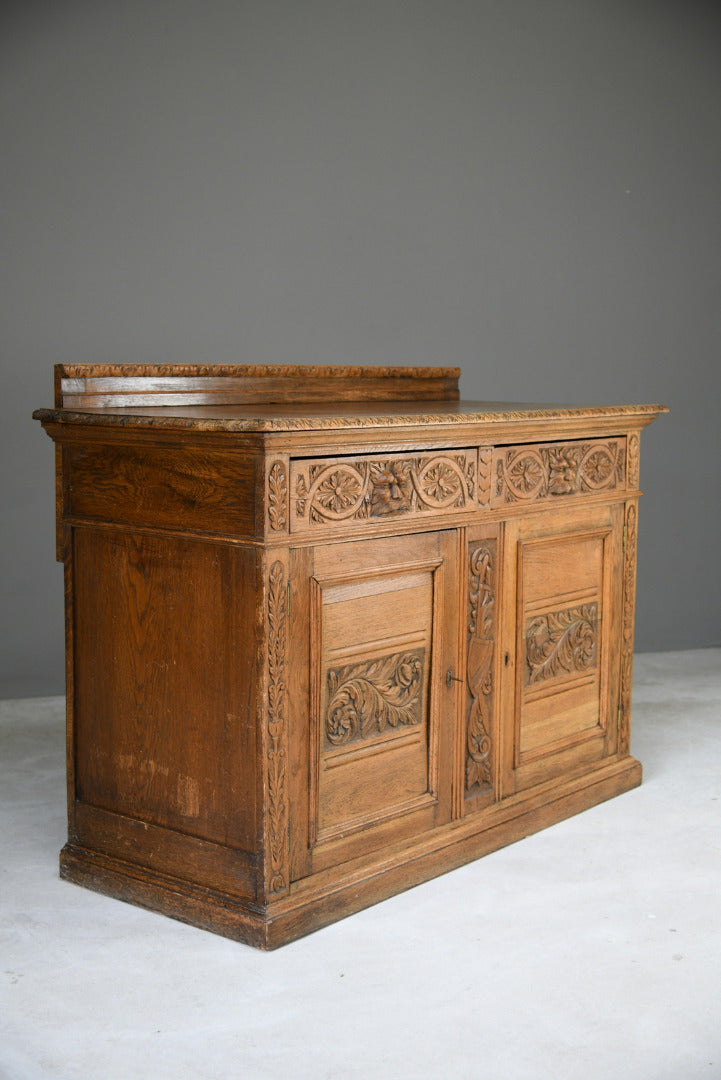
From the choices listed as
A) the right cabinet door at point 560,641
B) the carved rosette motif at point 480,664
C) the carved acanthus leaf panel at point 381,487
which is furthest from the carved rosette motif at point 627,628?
the carved acanthus leaf panel at point 381,487

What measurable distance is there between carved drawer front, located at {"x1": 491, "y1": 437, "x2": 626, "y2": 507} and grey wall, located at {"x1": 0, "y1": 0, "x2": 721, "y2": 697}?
1.67 metres

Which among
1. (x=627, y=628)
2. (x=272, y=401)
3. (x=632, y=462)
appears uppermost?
(x=272, y=401)

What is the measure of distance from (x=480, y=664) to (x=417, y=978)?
0.88 metres

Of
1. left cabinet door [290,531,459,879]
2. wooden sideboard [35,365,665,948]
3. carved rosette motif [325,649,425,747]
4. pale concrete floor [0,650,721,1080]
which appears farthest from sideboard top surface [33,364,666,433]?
pale concrete floor [0,650,721,1080]

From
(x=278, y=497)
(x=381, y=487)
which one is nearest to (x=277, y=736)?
(x=278, y=497)

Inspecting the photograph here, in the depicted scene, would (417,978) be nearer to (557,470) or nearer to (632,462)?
(557,470)

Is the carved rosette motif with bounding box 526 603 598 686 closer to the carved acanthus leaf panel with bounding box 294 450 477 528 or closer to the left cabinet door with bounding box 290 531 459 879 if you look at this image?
the left cabinet door with bounding box 290 531 459 879

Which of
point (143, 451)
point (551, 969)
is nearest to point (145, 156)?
point (143, 451)

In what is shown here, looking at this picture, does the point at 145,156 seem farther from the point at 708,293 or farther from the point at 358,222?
the point at 708,293

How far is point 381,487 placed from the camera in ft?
9.03

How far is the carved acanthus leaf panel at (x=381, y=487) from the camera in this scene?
8.46ft

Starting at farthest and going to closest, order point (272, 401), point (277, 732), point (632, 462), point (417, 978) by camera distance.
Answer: point (632, 462), point (272, 401), point (277, 732), point (417, 978)

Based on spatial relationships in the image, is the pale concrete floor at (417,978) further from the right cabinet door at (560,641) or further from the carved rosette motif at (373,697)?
the carved rosette motif at (373,697)

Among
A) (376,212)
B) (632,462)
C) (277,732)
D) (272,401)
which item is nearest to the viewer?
(277,732)
